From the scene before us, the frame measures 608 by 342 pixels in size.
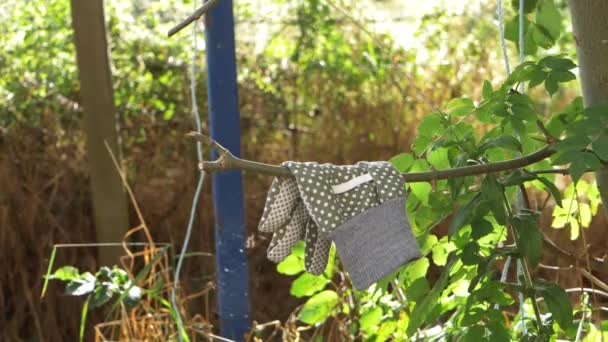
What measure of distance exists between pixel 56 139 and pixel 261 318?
0.96 meters

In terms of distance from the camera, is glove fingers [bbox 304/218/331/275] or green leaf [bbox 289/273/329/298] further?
green leaf [bbox 289/273/329/298]

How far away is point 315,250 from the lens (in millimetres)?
1383

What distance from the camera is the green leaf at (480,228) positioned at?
58.8 inches

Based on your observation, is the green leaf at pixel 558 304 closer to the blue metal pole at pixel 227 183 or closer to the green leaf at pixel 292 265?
the green leaf at pixel 292 265

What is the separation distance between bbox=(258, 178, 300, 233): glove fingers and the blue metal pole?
82 cm

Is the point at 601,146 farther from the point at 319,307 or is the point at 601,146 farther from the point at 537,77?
the point at 319,307

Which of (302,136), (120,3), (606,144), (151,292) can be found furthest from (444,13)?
(606,144)

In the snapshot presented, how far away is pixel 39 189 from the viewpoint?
132 inches

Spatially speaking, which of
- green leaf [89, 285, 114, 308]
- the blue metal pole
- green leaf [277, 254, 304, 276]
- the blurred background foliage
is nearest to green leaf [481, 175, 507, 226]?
green leaf [277, 254, 304, 276]

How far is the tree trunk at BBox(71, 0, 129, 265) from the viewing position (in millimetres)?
2959

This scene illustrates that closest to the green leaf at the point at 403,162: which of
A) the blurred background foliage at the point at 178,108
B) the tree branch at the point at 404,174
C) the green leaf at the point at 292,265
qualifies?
the tree branch at the point at 404,174

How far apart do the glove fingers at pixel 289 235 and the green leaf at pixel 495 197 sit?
270 mm

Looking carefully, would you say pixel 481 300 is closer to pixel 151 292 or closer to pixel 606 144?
pixel 606 144

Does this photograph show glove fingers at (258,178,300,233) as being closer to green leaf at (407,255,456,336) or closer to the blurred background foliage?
green leaf at (407,255,456,336)
